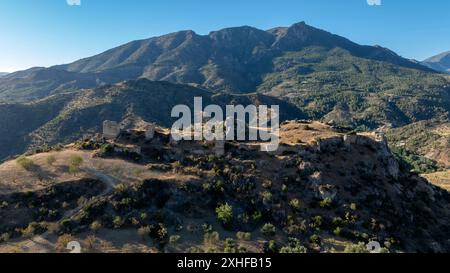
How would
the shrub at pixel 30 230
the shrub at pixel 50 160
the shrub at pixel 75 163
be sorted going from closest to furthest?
the shrub at pixel 30 230, the shrub at pixel 75 163, the shrub at pixel 50 160

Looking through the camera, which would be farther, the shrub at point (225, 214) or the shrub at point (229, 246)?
the shrub at point (225, 214)

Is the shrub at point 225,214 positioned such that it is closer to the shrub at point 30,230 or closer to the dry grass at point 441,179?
the shrub at point 30,230

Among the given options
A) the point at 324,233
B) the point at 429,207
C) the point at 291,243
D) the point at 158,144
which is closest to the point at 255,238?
the point at 291,243

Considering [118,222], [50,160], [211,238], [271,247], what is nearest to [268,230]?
[271,247]

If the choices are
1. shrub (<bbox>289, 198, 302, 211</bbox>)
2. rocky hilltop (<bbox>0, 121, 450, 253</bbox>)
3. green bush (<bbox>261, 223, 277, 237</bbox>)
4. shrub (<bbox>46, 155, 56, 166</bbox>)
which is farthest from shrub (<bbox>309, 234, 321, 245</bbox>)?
shrub (<bbox>46, 155, 56, 166</bbox>)

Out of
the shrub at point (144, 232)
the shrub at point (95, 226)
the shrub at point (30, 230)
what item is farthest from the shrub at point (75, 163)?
the shrub at point (144, 232)

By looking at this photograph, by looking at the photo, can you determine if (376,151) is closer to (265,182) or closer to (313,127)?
(313,127)

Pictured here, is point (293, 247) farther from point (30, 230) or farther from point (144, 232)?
point (30, 230)
